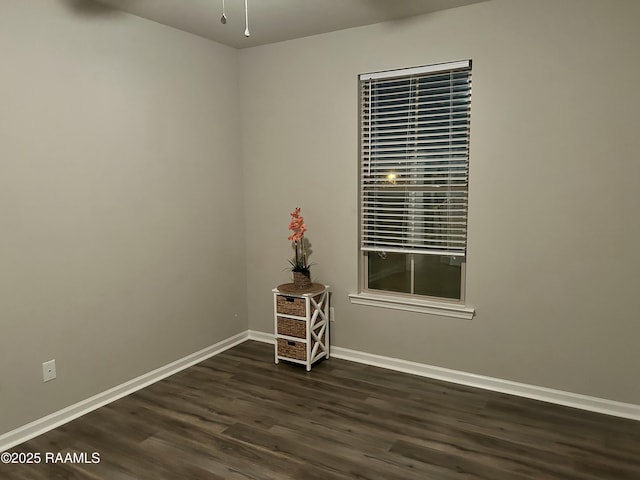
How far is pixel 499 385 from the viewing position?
11.0 feet

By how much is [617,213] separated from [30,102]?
11.4 feet

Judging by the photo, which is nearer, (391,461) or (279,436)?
(391,461)

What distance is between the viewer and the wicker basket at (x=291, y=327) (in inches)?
146

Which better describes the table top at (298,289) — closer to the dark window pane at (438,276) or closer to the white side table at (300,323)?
the white side table at (300,323)

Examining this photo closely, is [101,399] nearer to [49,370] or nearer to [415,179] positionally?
[49,370]

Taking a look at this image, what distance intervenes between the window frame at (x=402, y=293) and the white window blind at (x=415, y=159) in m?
0.01

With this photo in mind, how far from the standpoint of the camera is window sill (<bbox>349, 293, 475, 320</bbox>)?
11.3 feet

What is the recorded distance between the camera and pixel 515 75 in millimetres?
3098

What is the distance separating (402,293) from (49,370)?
2454 mm

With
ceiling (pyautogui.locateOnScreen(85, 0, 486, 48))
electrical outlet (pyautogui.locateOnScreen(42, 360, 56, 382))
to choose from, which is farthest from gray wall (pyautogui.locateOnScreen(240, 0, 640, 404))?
electrical outlet (pyautogui.locateOnScreen(42, 360, 56, 382))

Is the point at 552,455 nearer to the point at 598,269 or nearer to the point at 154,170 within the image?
the point at 598,269

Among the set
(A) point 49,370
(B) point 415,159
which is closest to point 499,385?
(B) point 415,159

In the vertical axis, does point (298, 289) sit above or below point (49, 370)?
above

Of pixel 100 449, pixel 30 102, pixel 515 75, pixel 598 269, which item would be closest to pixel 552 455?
pixel 598 269
